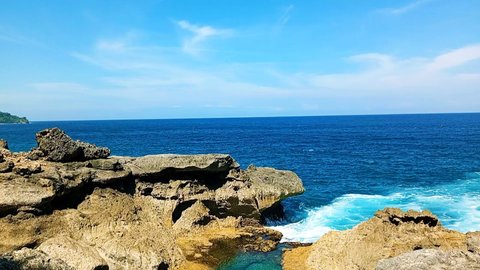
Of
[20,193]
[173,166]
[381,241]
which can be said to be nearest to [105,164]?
[173,166]

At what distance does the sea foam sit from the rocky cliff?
317 centimetres

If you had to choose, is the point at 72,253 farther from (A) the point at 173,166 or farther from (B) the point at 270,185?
(B) the point at 270,185

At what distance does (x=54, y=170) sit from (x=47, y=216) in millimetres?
3620

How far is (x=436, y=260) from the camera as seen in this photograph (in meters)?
18.2

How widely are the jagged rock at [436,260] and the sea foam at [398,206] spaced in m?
13.7

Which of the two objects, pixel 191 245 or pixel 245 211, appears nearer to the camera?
pixel 191 245

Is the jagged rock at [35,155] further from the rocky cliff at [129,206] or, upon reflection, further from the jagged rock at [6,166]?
the jagged rock at [6,166]

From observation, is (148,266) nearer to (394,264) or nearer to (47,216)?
(47,216)

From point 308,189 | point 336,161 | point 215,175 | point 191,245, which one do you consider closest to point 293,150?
point 336,161

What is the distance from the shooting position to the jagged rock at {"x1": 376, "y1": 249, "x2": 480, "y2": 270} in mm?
17484

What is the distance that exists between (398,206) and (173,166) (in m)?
24.8

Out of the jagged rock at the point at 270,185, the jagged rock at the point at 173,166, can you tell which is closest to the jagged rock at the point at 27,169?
the jagged rock at the point at 173,166

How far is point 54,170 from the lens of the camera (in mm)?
28094

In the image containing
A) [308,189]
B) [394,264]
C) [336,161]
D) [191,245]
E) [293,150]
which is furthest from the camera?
[293,150]
